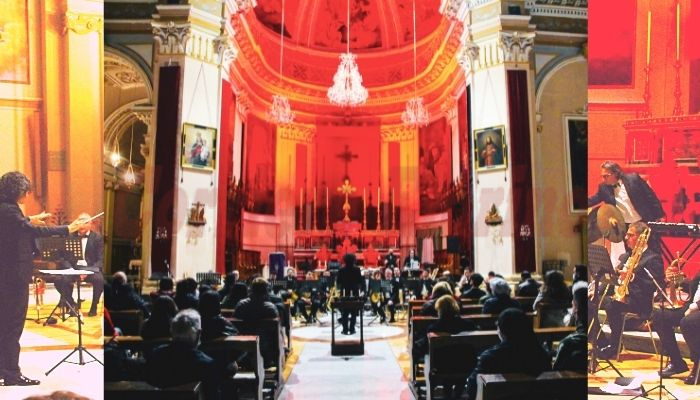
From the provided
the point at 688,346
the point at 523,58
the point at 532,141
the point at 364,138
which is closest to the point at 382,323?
the point at 532,141

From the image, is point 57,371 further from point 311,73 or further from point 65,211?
point 311,73

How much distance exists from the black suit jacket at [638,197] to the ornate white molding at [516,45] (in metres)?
10.2

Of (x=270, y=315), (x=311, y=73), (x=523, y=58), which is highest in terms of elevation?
(x=311, y=73)

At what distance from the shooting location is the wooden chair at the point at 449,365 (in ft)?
16.1

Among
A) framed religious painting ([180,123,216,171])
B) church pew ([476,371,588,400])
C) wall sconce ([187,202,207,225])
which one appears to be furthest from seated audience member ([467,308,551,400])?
framed religious painting ([180,123,216,171])

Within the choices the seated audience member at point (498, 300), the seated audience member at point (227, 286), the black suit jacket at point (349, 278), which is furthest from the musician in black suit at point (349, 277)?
the seated audience member at point (498, 300)

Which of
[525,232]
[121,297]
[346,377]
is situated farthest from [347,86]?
[346,377]

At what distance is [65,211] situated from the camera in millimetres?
3439

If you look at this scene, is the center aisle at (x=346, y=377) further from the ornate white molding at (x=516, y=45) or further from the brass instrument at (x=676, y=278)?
the ornate white molding at (x=516, y=45)

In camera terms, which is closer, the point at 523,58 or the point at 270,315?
the point at 270,315

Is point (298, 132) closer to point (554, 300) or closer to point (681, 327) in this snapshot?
point (554, 300)

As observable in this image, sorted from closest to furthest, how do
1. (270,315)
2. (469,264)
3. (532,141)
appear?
1. (270,315)
2. (532,141)
3. (469,264)

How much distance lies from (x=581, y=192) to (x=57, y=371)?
12.1m

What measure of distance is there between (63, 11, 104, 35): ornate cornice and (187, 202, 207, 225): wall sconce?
917 cm
